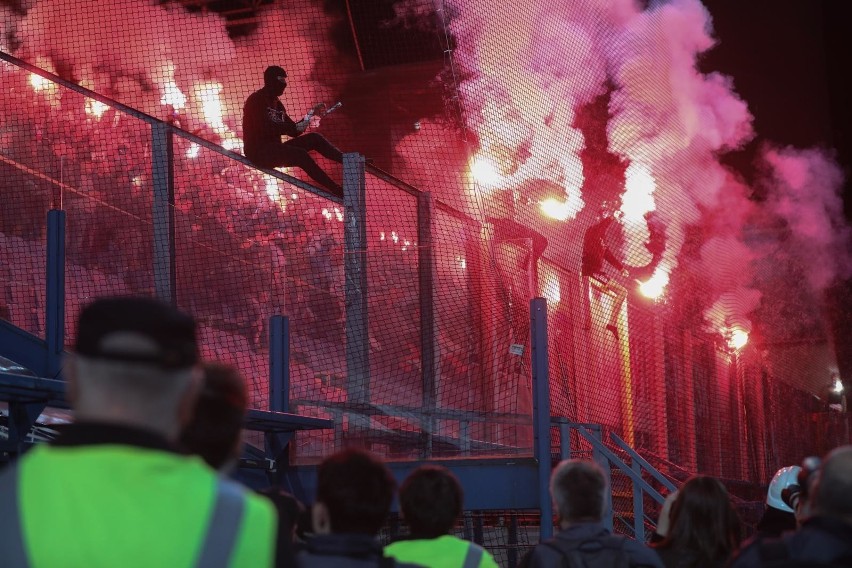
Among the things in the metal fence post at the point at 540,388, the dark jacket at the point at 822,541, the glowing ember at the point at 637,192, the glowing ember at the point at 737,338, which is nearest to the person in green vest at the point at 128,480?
the dark jacket at the point at 822,541

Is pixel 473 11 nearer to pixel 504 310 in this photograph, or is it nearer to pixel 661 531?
→ pixel 504 310

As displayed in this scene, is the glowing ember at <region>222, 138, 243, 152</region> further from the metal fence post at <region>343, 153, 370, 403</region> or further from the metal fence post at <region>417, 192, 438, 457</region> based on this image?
the metal fence post at <region>417, 192, 438, 457</region>

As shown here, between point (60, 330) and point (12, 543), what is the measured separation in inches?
212

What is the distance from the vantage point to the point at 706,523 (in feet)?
10.8

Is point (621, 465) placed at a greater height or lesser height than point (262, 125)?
lesser

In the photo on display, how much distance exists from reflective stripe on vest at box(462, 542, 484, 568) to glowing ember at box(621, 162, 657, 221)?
9993 millimetres

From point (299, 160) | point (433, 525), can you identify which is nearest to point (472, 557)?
point (433, 525)

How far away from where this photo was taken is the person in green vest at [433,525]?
2783 millimetres

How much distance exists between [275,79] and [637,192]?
4.72 meters

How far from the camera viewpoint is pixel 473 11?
10781mm

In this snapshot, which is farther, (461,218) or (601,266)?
(601,266)

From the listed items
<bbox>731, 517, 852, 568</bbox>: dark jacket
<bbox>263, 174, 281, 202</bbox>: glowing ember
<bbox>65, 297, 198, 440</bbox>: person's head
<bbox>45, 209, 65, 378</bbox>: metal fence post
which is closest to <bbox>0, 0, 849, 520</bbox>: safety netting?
<bbox>263, 174, 281, 202</bbox>: glowing ember

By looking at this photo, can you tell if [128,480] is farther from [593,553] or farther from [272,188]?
[272,188]

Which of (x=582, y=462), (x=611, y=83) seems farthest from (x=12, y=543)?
(x=611, y=83)
